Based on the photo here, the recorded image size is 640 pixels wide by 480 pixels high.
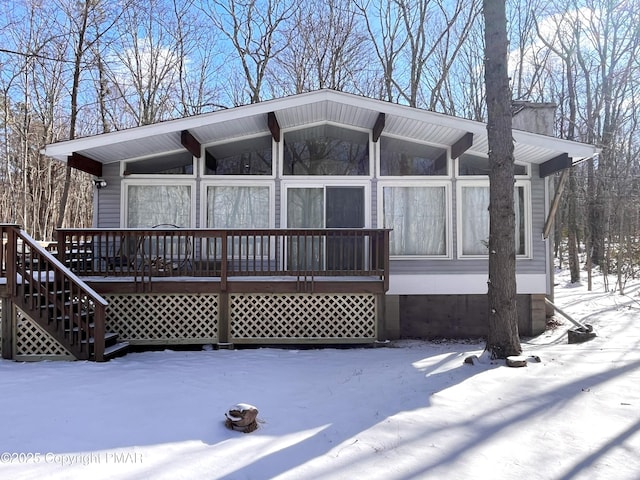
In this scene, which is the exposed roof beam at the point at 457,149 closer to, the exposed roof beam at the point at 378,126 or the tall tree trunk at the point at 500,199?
the exposed roof beam at the point at 378,126

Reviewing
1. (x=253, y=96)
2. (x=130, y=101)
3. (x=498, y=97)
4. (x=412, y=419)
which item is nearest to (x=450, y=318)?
(x=498, y=97)

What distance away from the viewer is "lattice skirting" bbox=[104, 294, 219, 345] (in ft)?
22.6

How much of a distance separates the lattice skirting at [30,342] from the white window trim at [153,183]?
92.6 inches

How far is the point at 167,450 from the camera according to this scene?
10.0ft

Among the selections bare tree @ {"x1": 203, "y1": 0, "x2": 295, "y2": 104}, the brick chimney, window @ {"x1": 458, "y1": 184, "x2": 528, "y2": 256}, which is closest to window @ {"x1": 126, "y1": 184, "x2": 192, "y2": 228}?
window @ {"x1": 458, "y1": 184, "x2": 528, "y2": 256}

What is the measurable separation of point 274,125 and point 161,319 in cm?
373

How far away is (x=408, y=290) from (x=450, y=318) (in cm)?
94

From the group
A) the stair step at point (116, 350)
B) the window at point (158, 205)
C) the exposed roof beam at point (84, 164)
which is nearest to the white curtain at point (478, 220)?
the window at point (158, 205)

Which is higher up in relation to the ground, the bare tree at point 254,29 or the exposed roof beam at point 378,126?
the bare tree at point 254,29

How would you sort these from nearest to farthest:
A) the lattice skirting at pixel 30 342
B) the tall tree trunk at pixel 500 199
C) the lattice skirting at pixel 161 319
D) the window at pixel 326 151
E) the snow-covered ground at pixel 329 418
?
the snow-covered ground at pixel 329 418, the tall tree trunk at pixel 500 199, the lattice skirting at pixel 30 342, the lattice skirting at pixel 161 319, the window at pixel 326 151

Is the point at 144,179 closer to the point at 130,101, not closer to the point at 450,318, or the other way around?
the point at 450,318

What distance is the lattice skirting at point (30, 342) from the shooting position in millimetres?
5941

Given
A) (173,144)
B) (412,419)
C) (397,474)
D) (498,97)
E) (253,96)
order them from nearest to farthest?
(397,474) → (412,419) → (498,97) → (173,144) → (253,96)

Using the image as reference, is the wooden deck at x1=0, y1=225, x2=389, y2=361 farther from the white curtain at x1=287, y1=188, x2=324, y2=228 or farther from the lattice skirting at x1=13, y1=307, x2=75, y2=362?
the white curtain at x1=287, y1=188, x2=324, y2=228
